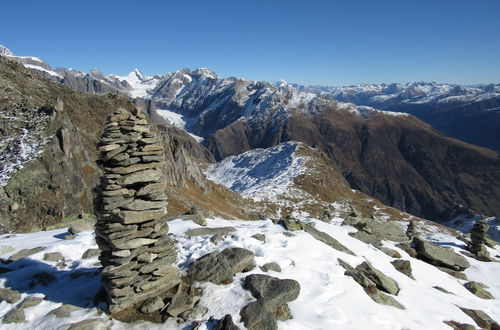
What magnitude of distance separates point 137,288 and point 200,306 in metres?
2.61

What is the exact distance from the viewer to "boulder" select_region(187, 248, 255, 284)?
43.9 feet

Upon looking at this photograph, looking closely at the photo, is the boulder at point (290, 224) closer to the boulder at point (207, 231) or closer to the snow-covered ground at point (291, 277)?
the snow-covered ground at point (291, 277)

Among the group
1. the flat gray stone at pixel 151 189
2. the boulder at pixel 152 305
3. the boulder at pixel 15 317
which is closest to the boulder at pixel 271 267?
the boulder at pixel 152 305

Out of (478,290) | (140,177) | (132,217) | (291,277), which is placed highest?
(140,177)

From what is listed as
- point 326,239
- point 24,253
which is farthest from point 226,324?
point 24,253

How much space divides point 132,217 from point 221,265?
456cm

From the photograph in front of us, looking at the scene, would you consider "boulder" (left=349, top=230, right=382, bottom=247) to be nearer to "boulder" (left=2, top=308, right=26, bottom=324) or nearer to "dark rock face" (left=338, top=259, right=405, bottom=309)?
A: "dark rock face" (left=338, top=259, right=405, bottom=309)

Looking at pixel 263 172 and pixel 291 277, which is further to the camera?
pixel 263 172

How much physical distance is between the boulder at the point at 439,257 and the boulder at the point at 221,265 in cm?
1877

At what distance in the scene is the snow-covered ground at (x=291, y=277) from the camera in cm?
1150

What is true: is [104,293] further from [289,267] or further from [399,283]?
[399,283]

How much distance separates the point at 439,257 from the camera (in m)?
25.8

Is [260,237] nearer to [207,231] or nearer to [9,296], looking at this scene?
[207,231]

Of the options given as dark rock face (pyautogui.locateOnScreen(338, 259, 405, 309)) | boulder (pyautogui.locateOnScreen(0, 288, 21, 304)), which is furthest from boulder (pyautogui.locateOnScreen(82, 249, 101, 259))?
dark rock face (pyautogui.locateOnScreen(338, 259, 405, 309))
